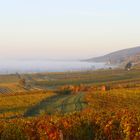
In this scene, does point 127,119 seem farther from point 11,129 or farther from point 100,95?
point 100,95

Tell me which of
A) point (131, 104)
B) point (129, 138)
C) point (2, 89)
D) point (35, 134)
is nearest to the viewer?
point (129, 138)

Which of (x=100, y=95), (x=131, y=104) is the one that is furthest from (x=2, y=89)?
(x=131, y=104)

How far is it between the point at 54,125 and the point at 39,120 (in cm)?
151

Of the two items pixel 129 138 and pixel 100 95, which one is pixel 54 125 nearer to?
pixel 129 138

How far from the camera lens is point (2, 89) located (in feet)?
327

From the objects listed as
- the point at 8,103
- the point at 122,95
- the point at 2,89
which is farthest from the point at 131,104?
the point at 2,89

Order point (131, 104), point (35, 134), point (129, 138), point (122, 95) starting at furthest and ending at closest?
1. point (122, 95)
2. point (131, 104)
3. point (35, 134)
4. point (129, 138)

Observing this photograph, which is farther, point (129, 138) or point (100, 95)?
point (100, 95)

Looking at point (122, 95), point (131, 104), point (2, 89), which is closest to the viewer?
point (131, 104)

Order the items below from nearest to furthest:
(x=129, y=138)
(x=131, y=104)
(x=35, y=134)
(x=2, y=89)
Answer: (x=129, y=138) → (x=35, y=134) → (x=131, y=104) → (x=2, y=89)

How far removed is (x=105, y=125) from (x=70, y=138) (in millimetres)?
2121

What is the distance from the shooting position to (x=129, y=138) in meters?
23.4

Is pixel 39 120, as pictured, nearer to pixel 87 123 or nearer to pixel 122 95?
pixel 87 123

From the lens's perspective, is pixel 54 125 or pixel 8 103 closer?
pixel 54 125
